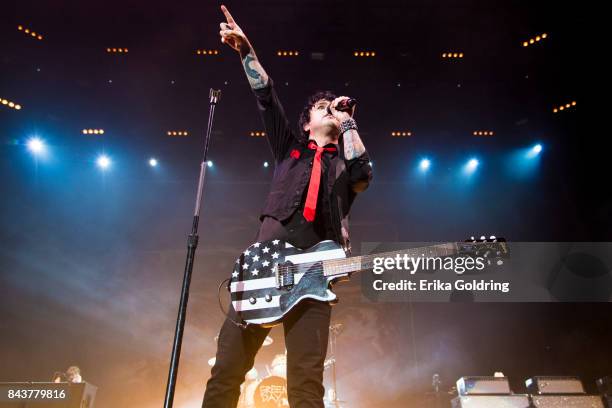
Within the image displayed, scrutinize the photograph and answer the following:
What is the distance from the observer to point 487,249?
2.91 metres

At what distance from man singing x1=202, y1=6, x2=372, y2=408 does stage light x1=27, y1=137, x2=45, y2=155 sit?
23.2 feet

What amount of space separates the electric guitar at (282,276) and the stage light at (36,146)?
755 cm

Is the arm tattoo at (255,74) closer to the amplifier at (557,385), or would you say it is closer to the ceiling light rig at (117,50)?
the amplifier at (557,385)

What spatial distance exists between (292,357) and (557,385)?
17.7ft

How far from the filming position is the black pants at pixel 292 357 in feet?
5.65

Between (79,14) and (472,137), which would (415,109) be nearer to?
(472,137)

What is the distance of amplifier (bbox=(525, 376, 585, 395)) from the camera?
18.6 feet

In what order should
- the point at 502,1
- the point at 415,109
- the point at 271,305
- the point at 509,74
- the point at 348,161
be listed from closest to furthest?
the point at 271,305 < the point at 348,161 < the point at 502,1 < the point at 509,74 < the point at 415,109

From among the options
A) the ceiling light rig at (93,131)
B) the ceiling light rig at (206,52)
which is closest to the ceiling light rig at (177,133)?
the ceiling light rig at (93,131)

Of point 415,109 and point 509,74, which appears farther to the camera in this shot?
point 415,109

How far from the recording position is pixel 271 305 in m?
1.98

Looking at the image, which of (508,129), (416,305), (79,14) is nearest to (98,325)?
(79,14)

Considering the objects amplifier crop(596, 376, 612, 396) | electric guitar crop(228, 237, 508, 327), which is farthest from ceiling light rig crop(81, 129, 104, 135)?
amplifier crop(596, 376, 612, 396)

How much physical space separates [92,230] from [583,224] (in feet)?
29.9
